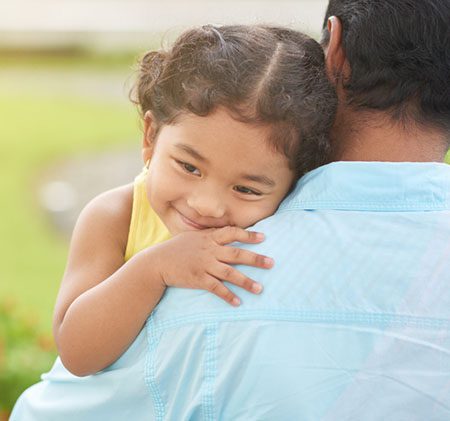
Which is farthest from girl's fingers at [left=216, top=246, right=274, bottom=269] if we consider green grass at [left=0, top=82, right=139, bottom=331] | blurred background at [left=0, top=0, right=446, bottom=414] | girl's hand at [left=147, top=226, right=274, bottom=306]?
green grass at [left=0, top=82, right=139, bottom=331]

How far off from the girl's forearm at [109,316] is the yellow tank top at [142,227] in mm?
224

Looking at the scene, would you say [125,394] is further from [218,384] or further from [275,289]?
[275,289]

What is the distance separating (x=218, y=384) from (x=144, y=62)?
0.84 m

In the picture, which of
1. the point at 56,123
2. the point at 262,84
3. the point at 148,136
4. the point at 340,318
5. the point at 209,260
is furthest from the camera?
the point at 56,123

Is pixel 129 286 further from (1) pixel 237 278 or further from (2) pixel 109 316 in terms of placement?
(1) pixel 237 278

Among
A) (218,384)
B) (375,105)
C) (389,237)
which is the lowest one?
(218,384)

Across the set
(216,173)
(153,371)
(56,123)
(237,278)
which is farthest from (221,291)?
(56,123)

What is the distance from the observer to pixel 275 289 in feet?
5.64

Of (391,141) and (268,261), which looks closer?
(268,261)

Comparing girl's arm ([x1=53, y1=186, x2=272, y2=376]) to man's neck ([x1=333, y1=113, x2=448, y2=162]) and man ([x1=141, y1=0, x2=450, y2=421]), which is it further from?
man's neck ([x1=333, y1=113, x2=448, y2=162])

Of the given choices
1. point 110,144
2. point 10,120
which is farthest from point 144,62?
point 10,120

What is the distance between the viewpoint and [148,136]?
2.18 metres

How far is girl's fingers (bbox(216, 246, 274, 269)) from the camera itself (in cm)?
173

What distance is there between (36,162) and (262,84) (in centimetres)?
587
